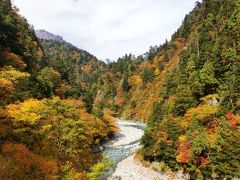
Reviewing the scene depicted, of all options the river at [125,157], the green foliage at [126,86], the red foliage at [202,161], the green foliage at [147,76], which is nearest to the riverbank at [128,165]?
the river at [125,157]

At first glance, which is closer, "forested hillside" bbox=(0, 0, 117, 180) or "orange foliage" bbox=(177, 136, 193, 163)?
"forested hillside" bbox=(0, 0, 117, 180)

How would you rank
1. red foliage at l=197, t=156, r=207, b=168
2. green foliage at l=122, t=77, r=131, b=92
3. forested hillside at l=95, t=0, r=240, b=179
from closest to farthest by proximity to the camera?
forested hillside at l=95, t=0, r=240, b=179 < red foliage at l=197, t=156, r=207, b=168 < green foliage at l=122, t=77, r=131, b=92

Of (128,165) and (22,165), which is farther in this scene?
(128,165)

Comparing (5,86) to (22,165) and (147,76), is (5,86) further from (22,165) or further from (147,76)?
(147,76)

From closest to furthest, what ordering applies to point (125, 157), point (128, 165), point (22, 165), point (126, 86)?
point (22, 165) → point (128, 165) → point (125, 157) → point (126, 86)

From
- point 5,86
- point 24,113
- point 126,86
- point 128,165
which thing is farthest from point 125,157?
point 126,86

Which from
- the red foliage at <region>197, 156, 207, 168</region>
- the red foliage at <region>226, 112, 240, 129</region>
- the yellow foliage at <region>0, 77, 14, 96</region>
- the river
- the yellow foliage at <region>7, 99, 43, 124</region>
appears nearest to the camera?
the yellow foliage at <region>7, 99, 43, 124</region>

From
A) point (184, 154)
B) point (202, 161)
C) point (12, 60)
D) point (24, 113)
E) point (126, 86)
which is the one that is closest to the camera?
point (24, 113)

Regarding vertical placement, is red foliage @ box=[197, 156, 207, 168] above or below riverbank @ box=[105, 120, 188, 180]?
above

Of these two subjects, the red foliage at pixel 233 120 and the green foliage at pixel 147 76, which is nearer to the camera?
the red foliage at pixel 233 120

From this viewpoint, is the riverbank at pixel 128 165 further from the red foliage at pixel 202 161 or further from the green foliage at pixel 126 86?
the green foliage at pixel 126 86

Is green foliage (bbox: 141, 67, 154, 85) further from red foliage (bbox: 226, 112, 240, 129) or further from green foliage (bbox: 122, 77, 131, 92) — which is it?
red foliage (bbox: 226, 112, 240, 129)

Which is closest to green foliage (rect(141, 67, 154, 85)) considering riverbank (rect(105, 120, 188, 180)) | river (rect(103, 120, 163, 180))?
river (rect(103, 120, 163, 180))

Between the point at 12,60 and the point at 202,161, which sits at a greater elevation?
the point at 12,60
